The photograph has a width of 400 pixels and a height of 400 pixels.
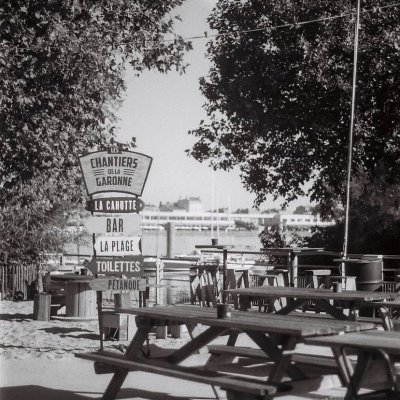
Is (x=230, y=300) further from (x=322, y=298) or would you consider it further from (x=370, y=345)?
(x=370, y=345)

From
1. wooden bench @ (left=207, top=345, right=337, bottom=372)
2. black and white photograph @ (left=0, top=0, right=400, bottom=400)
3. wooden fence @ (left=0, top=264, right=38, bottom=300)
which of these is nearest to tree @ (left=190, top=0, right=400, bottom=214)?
black and white photograph @ (left=0, top=0, right=400, bottom=400)

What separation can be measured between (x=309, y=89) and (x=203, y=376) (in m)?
23.0

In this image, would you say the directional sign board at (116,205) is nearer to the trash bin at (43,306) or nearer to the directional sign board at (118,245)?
the directional sign board at (118,245)

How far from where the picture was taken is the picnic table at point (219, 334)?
568 centimetres

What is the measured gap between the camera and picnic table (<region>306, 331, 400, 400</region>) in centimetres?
529

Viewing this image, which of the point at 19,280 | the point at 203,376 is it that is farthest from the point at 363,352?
the point at 19,280

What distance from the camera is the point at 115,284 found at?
924 cm

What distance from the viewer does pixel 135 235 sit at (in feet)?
31.3

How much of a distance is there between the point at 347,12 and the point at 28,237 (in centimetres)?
1342

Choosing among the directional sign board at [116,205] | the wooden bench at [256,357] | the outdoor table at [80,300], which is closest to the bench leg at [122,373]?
the wooden bench at [256,357]

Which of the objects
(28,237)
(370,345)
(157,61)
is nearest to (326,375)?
(370,345)

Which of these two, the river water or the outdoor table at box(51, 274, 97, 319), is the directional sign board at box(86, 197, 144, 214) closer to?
the outdoor table at box(51, 274, 97, 319)

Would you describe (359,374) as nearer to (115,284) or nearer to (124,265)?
(115,284)

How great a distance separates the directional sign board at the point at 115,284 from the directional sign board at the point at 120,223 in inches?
23.4
